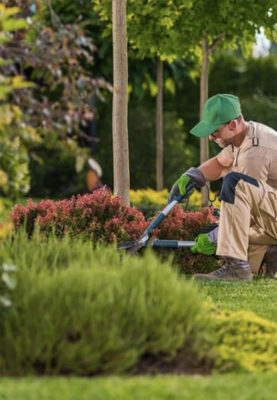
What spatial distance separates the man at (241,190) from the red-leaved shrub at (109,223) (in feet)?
1.37

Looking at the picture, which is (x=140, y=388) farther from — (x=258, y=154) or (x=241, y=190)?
(x=258, y=154)

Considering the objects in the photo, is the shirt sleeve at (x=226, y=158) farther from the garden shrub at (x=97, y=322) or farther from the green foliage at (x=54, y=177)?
the green foliage at (x=54, y=177)

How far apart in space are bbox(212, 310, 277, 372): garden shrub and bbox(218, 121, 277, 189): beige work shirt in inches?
89.2

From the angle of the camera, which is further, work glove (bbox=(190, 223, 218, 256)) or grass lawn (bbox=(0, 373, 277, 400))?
work glove (bbox=(190, 223, 218, 256))

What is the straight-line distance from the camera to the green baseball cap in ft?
21.9

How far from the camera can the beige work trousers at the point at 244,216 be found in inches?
260

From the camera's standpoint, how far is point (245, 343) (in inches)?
167

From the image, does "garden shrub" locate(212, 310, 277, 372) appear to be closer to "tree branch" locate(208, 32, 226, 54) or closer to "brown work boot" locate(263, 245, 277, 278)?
"brown work boot" locate(263, 245, 277, 278)

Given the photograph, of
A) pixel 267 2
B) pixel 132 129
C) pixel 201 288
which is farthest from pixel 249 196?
pixel 132 129

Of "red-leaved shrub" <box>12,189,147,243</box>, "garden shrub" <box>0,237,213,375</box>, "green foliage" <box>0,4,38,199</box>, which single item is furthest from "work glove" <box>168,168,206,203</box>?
"garden shrub" <box>0,237,213,375</box>

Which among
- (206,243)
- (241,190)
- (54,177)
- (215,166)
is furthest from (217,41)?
(54,177)

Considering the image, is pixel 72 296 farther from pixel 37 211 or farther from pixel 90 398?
pixel 37 211

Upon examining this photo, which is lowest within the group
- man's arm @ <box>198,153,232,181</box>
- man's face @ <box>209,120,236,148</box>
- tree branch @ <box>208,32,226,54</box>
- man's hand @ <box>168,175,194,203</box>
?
man's hand @ <box>168,175,194,203</box>

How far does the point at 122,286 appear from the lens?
4016 mm
